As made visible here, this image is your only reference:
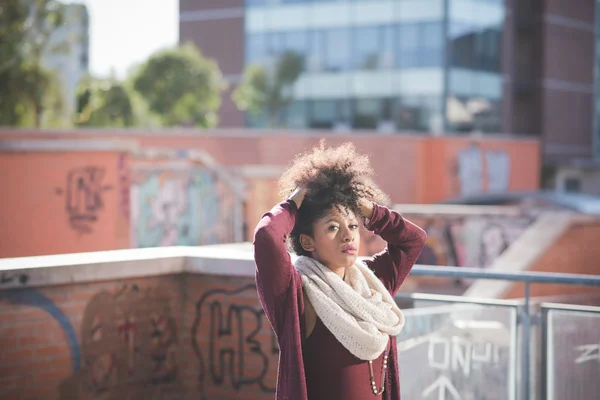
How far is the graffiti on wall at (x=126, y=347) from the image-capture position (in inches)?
211

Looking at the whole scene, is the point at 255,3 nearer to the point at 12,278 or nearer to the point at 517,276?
the point at 517,276

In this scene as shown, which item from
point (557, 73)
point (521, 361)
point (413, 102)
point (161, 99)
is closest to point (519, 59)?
point (557, 73)

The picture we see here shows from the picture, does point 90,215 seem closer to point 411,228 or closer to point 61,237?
point 61,237

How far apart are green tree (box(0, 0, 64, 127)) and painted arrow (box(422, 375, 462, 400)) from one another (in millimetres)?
26666

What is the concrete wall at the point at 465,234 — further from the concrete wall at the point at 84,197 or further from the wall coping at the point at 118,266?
the wall coping at the point at 118,266

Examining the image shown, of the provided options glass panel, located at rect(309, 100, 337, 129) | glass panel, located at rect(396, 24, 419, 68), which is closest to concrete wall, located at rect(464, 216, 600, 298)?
glass panel, located at rect(396, 24, 419, 68)

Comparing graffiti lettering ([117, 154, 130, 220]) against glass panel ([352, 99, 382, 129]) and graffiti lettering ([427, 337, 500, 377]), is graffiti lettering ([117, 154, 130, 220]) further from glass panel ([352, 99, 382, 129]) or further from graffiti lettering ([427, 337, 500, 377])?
glass panel ([352, 99, 382, 129])

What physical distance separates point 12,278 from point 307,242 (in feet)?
8.10

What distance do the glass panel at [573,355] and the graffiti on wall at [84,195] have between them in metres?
10.8

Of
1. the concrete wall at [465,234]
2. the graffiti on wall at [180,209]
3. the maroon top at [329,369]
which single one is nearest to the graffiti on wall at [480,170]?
the concrete wall at [465,234]

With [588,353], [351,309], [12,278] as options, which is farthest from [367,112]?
[351,309]

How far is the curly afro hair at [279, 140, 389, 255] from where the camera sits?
10.7ft

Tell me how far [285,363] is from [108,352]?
2.68 m

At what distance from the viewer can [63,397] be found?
523 centimetres
